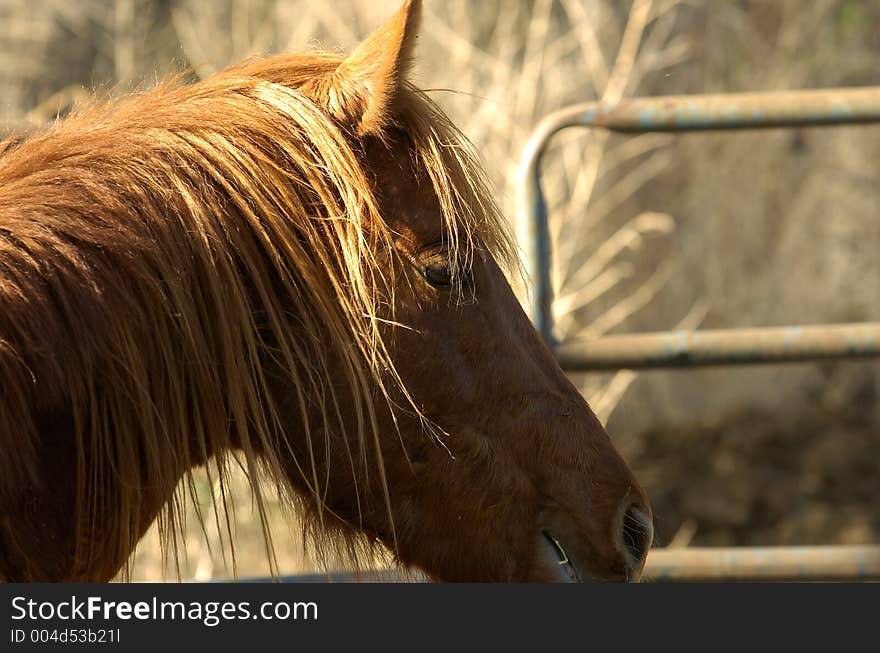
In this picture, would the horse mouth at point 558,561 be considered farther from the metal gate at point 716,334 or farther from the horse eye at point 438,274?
the metal gate at point 716,334

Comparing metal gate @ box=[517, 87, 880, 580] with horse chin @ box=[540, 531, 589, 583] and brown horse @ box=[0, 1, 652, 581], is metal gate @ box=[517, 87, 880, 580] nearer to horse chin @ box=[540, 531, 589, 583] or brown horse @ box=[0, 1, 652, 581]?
brown horse @ box=[0, 1, 652, 581]

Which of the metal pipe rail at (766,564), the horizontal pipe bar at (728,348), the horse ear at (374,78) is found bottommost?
the metal pipe rail at (766,564)

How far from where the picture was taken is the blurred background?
205 inches

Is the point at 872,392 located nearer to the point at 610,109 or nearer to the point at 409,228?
the point at 610,109

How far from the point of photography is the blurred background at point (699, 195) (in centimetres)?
522

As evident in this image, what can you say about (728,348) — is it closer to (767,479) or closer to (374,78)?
(374,78)

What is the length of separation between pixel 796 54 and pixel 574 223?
7.05 ft

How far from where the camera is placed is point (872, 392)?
629 cm

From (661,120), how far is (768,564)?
1.02 m

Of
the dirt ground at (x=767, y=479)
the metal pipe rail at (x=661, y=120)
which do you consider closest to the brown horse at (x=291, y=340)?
the metal pipe rail at (x=661, y=120)

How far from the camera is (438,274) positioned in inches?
62.7

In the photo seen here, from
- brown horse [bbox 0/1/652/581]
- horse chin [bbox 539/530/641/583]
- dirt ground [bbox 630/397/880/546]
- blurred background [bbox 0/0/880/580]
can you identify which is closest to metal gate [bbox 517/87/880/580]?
brown horse [bbox 0/1/652/581]

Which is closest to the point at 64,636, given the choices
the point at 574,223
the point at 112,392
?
the point at 112,392

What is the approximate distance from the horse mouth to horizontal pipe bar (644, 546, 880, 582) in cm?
69
